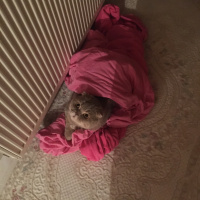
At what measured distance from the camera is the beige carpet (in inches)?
37.8

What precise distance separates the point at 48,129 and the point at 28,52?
1.70 ft

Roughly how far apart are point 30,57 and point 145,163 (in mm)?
834

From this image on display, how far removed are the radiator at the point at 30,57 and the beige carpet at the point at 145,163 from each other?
0.80 ft

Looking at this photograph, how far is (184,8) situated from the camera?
1558 millimetres

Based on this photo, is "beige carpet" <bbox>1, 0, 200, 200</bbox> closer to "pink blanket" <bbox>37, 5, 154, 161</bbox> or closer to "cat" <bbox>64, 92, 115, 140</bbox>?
"pink blanket" <bbox>37, 5, 154, 161</bbox>

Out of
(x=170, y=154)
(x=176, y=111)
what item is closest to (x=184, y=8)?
(x=176, y=111)

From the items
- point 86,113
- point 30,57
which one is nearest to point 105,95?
point 86,113

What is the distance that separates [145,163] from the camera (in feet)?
3.34

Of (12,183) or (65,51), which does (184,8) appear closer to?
(65,51)

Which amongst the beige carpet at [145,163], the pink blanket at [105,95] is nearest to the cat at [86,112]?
the pink blanket at [105,95]

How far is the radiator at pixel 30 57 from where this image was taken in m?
0.59

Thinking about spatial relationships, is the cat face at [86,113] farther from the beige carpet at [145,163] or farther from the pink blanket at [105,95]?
the beige carpet at [145,163]

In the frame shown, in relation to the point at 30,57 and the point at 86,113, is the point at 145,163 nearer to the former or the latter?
the point at 86,113

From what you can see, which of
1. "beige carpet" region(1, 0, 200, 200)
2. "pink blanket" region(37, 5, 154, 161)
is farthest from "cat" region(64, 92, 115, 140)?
"beige carpet" region(1, 0, 200, 200)
